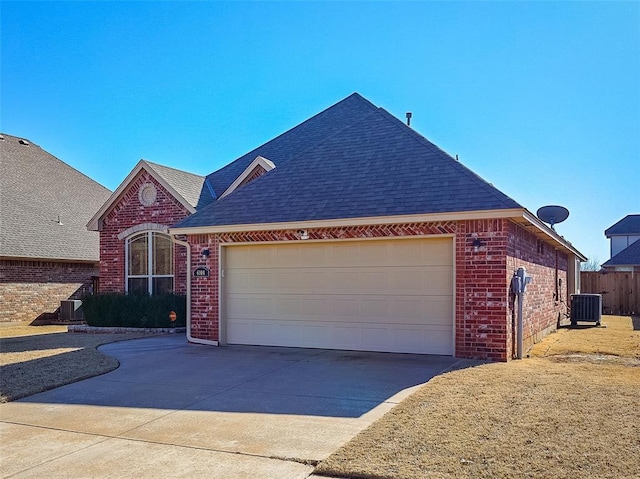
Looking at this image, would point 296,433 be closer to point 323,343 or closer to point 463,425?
point 463,425

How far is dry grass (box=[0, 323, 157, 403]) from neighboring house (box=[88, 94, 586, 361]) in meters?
2.63

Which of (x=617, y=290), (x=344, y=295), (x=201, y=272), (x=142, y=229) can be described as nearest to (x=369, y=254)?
(x=344, y=295)

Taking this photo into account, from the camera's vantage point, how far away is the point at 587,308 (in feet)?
58.5

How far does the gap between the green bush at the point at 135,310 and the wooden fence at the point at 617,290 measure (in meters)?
18.2

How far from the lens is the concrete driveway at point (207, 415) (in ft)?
16.7

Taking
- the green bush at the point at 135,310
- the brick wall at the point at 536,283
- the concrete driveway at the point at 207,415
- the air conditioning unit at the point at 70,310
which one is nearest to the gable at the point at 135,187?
the green bush at the point at 135,310

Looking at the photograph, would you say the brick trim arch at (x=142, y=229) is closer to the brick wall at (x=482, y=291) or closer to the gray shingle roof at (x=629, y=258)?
the brick wall at (x=482, y=291)

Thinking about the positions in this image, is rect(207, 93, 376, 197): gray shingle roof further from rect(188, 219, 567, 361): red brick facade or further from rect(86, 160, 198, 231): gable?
rect(188, 219, 567, 361): red brick facade

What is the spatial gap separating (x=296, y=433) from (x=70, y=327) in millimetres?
13378

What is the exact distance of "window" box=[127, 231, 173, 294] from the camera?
57.8ft

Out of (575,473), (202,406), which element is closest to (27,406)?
(202,406)

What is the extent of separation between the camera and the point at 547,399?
687 cm

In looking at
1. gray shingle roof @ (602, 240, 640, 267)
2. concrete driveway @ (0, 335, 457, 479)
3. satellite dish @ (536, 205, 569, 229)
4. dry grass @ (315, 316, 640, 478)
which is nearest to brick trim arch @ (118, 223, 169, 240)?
concrete driveway @ (0, 335, 457, 479)

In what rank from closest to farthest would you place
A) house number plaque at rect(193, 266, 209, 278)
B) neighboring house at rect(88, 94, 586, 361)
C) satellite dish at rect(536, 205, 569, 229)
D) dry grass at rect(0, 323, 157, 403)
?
dry grass at rect(0, 323, 157, 403) < neighboring house at rect(88, 94, 586, 361) < house number plaque at rect(193, 266, 209, 278) < satellite dish at rect(536, 205, 569, 229)
